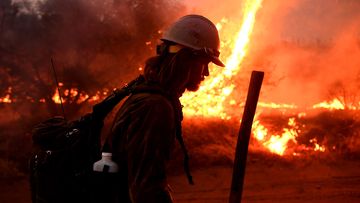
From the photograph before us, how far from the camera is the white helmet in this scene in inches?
89.4

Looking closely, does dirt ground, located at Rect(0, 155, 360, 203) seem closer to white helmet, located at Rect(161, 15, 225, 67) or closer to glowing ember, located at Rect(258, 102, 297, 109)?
white helmet, located at Rect(161, 15, 225, 67)

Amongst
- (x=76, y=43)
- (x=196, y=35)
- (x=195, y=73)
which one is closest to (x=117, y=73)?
(x=76, y=43)

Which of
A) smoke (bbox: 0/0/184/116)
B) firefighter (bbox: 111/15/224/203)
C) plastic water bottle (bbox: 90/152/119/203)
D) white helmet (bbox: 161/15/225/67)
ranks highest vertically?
smoke (bbox: 0/0/184/116)

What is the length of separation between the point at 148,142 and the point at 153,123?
0.09m

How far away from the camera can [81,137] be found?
2.08 meters

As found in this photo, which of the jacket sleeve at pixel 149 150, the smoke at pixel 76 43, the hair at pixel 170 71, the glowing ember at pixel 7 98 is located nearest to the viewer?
the jacket sleeve at pixel 149 150

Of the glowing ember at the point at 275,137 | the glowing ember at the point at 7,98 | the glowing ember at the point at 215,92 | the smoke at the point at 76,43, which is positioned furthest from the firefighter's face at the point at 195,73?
the glowing ember at the point at 7,98

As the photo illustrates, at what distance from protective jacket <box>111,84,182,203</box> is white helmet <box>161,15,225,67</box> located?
526mm

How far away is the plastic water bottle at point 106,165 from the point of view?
1.83 meters

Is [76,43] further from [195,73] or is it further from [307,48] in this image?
[307,48]

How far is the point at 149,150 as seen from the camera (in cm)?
171

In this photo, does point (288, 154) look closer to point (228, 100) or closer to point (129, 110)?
point (228, 100)

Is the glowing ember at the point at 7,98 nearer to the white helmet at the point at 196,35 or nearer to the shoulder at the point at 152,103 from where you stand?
the white helmet at the point at 196,35

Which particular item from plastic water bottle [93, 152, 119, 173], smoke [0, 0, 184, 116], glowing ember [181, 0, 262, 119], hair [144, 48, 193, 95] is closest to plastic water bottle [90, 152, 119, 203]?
plastic water bottle [93, 152, 119, 173]
